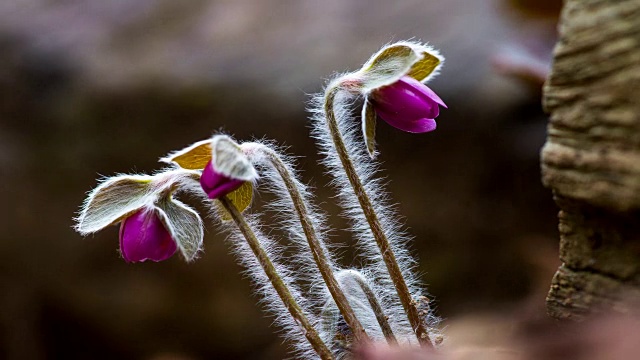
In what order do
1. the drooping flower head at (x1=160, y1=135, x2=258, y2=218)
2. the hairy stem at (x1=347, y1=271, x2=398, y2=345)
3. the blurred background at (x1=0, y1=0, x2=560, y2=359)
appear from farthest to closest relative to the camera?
1. the blurred background at (x1=0, y1=0, x2=560, y2=359)
2. the hairy stem at (x1=347, y1=271, x2=398, y2=345)
3. the drooping flower head at (x1=160, y1=135, x2=258, y2=218)

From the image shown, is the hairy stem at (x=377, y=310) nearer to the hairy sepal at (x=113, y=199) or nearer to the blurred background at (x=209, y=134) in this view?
the hairy sepal at (x=113, y=199)

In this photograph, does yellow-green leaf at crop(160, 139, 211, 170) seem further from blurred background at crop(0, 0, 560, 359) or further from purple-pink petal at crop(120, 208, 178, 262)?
blurred background at crop(0, 0, 560, 359)

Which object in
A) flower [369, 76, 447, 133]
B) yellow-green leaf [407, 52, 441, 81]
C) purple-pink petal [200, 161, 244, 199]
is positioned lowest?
purple-pink petal [200, 161, 244, 199]

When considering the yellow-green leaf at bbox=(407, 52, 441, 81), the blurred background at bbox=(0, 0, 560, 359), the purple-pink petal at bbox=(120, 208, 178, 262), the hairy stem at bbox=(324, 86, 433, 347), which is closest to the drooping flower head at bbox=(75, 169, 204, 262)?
the purple-pink petal at bbox=(120, 208, 178, 262)

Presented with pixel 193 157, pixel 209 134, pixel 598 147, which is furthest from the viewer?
pixel 209 134

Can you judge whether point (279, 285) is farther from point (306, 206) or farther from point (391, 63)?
point (391, 63)

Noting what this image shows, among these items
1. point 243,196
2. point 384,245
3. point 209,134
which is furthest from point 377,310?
point 209,134
